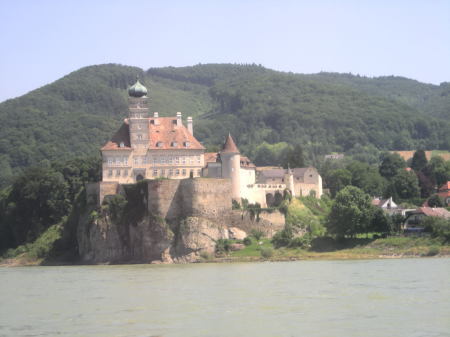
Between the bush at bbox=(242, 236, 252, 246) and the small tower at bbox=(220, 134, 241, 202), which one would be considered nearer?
the bush at bbox=(242, 236, 252, 246)

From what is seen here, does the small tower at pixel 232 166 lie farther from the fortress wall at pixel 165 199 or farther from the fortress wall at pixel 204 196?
the fortress wall at pixel 165 199

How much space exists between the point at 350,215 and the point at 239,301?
101 ft

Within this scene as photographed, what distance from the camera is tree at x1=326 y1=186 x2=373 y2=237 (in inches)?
2918

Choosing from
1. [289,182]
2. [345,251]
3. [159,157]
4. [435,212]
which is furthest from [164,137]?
[435,212]

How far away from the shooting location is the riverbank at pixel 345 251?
2783 inches

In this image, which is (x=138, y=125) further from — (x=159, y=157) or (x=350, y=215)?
(x=350, y=215)

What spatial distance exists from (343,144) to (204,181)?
118 m

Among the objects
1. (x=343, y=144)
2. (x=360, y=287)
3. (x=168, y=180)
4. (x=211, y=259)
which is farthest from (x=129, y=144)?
(x=343, y=144)

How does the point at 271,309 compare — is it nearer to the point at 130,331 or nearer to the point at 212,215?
the point at 130,331

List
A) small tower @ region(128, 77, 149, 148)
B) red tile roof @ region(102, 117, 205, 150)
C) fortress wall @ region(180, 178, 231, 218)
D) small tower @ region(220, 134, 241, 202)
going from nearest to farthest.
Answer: fortress wall @ region(180, 178, 231, 218), small tower @ region(220, 134, 241, 202), small tower @ region(128, 77, 149, 148), red tile roof @ region(102, 117, 205, 150)

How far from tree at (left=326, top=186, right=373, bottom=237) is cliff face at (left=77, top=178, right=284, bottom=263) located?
5.65 metres

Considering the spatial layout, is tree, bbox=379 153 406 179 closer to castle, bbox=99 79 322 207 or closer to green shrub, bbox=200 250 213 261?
castle, bbox=99 79 322 207

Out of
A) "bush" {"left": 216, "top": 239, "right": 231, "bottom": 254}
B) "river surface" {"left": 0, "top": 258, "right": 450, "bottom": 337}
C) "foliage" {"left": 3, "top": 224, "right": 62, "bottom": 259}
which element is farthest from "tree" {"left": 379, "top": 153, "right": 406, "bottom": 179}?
"river surface" {"left": 0, "top": 258, "right": 450, "bottom": 337}

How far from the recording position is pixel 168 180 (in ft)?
246
